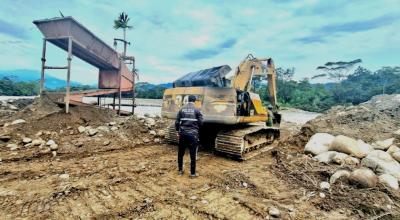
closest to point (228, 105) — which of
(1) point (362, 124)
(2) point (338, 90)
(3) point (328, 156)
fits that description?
(3) point (328, 156)

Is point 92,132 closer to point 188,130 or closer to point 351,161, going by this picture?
point 188,130

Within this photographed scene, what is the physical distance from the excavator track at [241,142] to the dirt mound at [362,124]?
3.41 feet

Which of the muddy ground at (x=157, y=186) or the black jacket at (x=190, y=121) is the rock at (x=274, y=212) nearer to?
the muddy ground at (x=157, y=186)

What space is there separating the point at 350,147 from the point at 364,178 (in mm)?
1504

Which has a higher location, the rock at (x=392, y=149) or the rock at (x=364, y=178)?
the rock at (x=392, y=149)

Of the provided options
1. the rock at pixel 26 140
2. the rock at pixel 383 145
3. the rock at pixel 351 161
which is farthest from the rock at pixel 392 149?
the rock at pixel 26 140

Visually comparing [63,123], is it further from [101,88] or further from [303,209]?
[303,209]

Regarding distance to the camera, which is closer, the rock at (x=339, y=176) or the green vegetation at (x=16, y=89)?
the rock at (x=339, y=176)

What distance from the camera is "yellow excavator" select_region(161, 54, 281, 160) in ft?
23.7

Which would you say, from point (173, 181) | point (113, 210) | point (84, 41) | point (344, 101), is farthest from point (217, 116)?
point (344, 101)

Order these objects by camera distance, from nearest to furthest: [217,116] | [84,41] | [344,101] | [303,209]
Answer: [303,209], [217,116], [84,41], [344,101]

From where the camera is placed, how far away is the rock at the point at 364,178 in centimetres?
477

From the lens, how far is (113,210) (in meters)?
3.91

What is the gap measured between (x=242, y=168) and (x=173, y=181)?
71.6 inches
